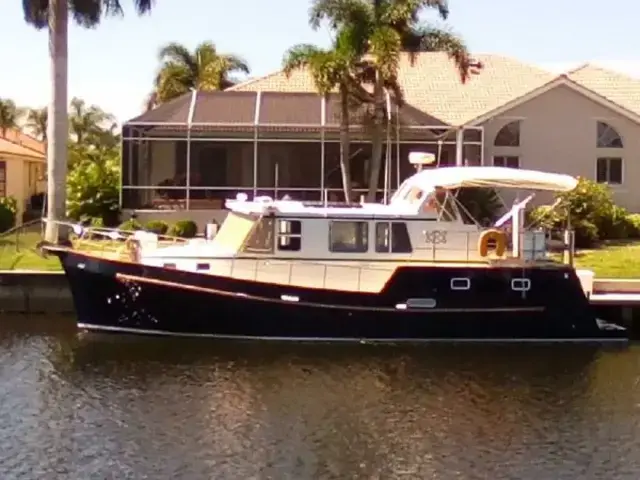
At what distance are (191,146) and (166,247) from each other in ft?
43.7

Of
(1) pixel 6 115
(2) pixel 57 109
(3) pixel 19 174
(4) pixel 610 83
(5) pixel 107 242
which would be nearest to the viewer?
(5) pixel 107 242

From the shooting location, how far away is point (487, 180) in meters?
23.2

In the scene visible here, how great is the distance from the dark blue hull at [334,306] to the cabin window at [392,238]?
Answer: 0.56 metres

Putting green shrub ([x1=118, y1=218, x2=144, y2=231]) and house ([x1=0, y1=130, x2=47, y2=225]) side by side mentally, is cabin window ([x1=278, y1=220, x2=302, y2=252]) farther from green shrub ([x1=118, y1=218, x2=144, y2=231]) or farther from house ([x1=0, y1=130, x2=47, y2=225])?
house ([x1=0, y1=130, x2=47, y2=225])

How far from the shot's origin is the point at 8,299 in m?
26.8

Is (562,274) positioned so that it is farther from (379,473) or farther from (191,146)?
(191,146)

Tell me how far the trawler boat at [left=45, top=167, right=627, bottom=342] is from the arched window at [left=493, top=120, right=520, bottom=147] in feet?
49.1

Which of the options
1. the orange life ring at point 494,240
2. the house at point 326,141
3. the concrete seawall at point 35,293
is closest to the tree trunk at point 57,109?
the house at point 326,141

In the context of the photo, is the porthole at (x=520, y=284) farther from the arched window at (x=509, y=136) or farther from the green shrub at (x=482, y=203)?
the arched window at (x=509, y=136)

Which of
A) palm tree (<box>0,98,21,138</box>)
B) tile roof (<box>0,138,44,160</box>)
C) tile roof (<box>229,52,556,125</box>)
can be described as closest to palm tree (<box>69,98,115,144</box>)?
palm tree (<box>0,98,21,138</box>)

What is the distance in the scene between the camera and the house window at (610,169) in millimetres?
38438

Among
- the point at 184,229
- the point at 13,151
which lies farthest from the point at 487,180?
the point at 13,151

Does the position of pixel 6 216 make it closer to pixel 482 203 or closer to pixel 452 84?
pixel 482 203

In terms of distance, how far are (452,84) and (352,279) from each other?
2027 centimetres
